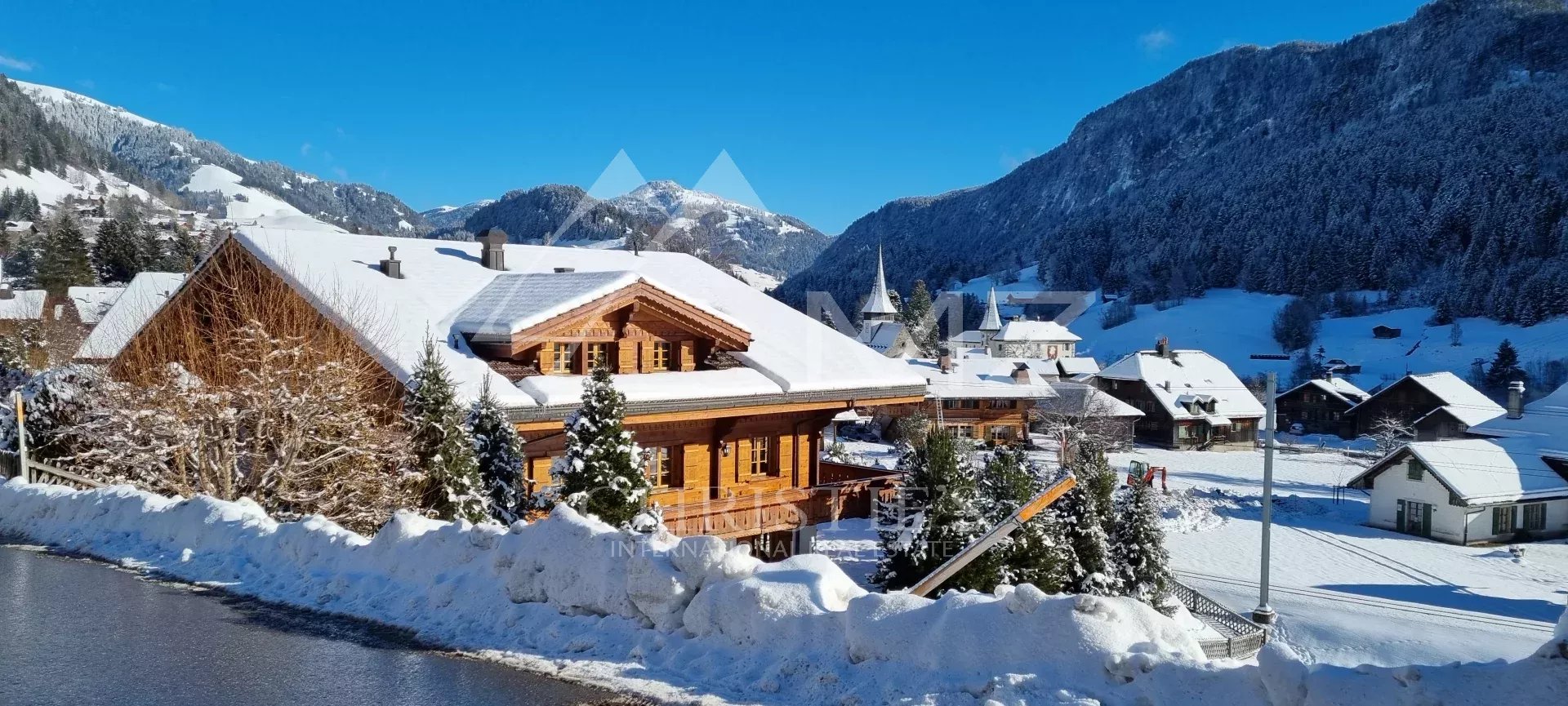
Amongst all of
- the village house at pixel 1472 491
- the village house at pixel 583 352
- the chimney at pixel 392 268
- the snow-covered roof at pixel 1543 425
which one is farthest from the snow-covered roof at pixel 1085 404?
the chimney at pixel 392 268

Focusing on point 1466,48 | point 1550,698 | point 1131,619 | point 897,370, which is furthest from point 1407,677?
point 1466,48

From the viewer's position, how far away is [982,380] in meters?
56.6

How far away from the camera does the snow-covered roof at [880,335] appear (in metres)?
81.5

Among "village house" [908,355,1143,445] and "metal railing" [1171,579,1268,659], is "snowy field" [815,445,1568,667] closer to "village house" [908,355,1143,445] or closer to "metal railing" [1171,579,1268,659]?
"metal railing" [1171,579,1268,659]

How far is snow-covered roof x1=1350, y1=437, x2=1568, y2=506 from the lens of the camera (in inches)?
1403

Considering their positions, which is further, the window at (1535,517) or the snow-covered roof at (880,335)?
the snow-covered roof at (880,335)

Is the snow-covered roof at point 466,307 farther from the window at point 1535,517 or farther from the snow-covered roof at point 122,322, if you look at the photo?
the window at point 1535,517

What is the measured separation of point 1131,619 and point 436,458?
9.26 m

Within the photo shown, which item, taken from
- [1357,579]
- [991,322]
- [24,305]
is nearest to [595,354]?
[1357,579]

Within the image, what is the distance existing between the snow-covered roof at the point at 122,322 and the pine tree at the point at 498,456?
29.7 feet

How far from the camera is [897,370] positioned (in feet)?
64.4

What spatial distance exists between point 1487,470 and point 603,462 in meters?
39.5

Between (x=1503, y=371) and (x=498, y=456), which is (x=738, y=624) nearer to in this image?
(x=498, y=456)

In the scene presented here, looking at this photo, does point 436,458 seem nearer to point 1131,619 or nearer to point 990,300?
point 1131,619
